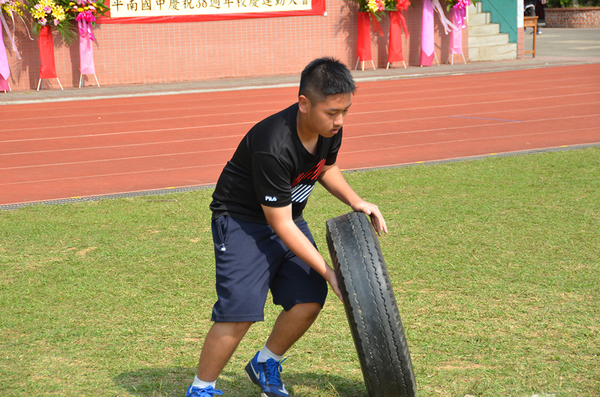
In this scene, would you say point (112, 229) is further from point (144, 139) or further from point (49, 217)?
point (144, 139)

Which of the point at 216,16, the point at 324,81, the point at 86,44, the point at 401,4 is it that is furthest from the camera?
the point at 401,4

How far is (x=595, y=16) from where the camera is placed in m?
32.5

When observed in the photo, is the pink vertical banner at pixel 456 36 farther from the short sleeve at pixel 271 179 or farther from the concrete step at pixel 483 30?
the short sleeve at pixel 271 179

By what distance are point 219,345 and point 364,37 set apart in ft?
56.1

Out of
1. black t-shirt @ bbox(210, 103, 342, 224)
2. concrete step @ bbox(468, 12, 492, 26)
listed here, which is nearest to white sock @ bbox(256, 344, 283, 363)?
black t-shirt @ bbox(210, 103, 342, 224)

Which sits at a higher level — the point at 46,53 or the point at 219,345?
the point at 46,53

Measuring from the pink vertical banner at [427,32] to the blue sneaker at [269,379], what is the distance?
17693 mm

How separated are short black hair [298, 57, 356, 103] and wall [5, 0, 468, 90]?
15.5 metres

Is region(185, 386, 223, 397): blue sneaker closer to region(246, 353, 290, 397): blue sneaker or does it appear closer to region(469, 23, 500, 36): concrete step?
region(246, 353, 290, 397): blue sneaker

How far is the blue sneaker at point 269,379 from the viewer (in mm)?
2975

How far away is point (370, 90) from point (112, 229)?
420 inches

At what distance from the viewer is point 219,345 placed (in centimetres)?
279

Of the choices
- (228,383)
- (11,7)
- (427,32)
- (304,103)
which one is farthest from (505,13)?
(304,103)

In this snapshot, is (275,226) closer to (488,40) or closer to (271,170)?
(271,170)
